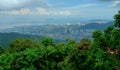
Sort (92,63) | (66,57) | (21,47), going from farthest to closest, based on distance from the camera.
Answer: (21,47) < (66,57) < (92,63)

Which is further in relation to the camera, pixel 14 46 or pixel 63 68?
pixel 14 46

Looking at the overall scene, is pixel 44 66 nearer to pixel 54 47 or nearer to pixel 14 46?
pixel 54 47

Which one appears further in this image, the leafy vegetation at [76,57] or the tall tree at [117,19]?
the tall tree at [117,19]

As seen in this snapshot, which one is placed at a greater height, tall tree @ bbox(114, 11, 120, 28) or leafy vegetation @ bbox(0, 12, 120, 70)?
tall tree @ bbox(114, 11, 120, 28)

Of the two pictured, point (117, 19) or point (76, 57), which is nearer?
point (76, 57)

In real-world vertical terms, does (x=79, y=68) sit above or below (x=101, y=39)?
below

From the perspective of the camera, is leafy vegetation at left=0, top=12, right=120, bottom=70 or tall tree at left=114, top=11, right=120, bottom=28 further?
tall tree at left=114, top=11, right=120, bottom=28

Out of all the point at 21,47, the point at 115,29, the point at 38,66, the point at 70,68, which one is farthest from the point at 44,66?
the point at 21,47

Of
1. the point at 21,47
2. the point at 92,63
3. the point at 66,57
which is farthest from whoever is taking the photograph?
the point at 21,47

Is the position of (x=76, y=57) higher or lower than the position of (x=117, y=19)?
lower

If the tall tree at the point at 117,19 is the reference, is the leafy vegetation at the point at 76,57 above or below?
below
